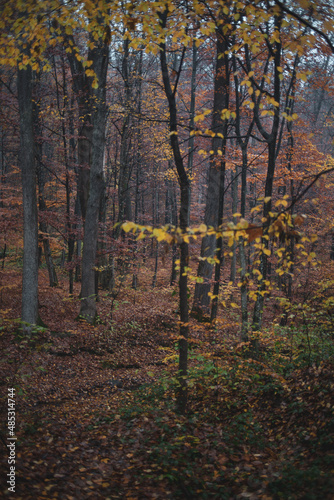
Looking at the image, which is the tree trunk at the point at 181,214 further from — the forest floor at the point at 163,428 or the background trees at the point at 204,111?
the forest floor at the point at 163,428

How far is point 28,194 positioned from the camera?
8156 mm

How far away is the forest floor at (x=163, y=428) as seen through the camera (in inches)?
133

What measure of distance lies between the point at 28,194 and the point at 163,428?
6.43m

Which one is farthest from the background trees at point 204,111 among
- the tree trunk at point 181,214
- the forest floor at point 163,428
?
the forest floor at point 163,428

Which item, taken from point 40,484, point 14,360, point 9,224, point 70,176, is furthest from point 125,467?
point 70,176

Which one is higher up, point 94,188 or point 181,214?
point 94,188

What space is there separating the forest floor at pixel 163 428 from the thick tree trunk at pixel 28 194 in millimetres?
940

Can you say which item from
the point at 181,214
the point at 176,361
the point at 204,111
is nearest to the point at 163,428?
the point at 176,361

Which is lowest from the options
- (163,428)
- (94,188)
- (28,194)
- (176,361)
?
(163,428)

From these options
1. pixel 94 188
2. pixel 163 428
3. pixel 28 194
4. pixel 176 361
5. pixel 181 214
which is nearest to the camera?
pixel 163 428

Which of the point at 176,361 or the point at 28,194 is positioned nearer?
the point at 176,361

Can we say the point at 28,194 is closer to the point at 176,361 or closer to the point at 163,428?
the point at 176,361

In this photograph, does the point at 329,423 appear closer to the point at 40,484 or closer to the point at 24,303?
the point at 40,484

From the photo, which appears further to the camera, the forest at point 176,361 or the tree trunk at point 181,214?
the tree trunk at point 181,214
